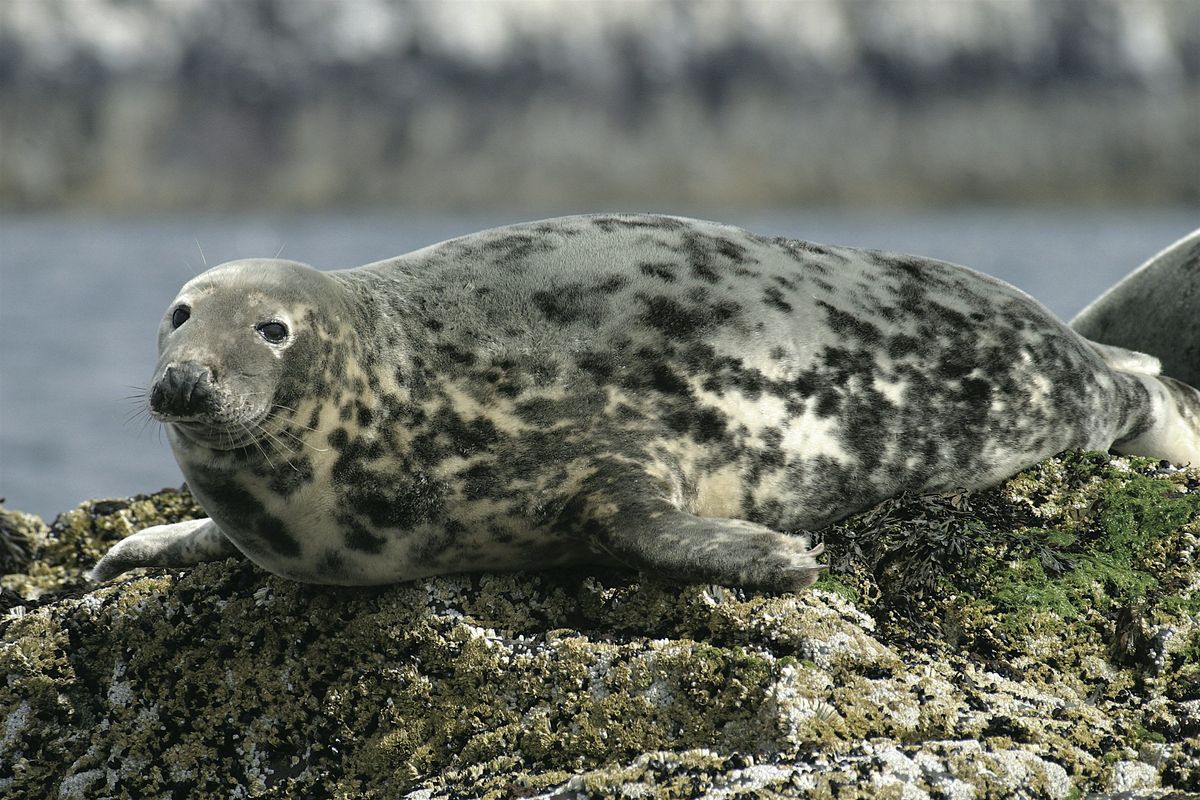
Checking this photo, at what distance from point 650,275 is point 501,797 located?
5.79 ft

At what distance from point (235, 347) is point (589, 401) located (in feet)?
3.27

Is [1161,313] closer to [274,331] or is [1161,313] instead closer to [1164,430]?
[1164,430]

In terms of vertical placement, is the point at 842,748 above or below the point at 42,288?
below

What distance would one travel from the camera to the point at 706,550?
358 centimetres

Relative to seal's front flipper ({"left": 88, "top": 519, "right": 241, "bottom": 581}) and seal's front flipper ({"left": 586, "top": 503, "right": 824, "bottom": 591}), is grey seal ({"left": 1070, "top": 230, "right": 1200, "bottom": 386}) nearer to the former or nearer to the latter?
seal's front flipper ({"left": 586, "top": 503, "right": 824, "bottom": 591})

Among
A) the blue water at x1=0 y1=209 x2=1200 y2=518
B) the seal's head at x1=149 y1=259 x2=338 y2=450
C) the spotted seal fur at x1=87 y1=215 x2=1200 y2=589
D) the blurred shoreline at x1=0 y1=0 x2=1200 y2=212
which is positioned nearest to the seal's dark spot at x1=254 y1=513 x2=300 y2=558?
the spotted seal fur at x1=87 y1=215 x2=1200 y2=589

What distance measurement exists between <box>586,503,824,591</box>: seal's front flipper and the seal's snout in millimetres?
1060

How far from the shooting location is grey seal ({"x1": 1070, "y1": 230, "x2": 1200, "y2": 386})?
20.5 ft

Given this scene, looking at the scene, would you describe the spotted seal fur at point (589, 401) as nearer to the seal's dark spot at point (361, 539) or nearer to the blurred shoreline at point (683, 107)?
the seal's dark spot at point (361, 539)

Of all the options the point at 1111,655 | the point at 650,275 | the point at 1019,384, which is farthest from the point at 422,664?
the point at 1019,384

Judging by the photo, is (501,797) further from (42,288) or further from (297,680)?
(42,288)

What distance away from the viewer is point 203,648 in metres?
3.91

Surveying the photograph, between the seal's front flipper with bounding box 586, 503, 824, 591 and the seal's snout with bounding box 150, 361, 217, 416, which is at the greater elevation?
the seal's snout with bounding box 150, 361, 217, 416

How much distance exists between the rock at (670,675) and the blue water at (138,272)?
2.35ft
